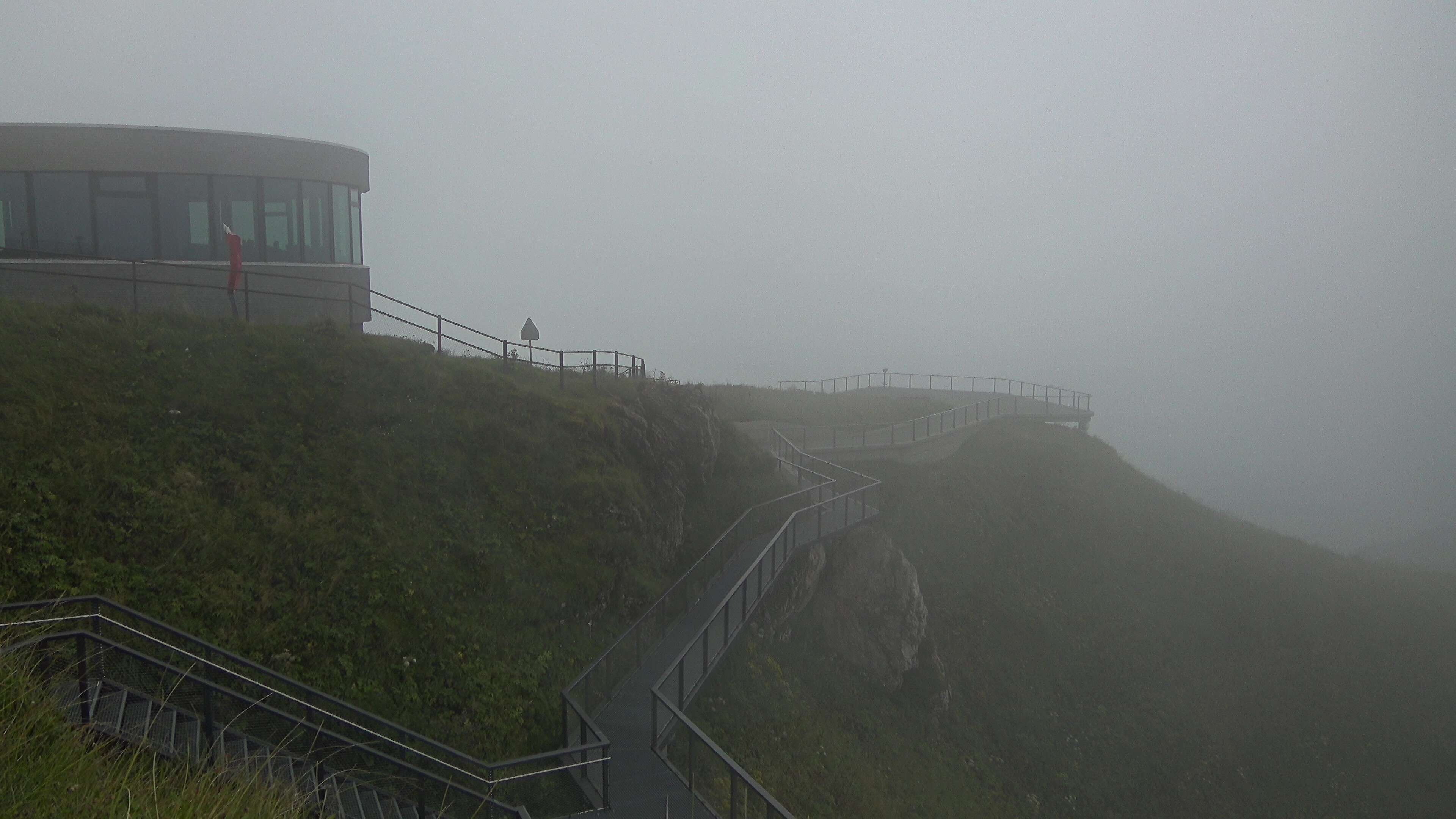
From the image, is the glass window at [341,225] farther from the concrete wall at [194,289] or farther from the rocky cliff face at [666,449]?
the rocky cliff face at [666,449]

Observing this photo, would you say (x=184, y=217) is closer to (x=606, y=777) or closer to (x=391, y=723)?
(x=391, y=723)

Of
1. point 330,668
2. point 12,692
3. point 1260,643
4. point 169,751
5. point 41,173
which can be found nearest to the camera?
point 12,692

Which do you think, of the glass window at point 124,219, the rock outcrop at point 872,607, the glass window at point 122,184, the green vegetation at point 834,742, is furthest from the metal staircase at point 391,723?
the glass window at point 122,184

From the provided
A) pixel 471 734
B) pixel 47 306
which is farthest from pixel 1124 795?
pixel 47 306

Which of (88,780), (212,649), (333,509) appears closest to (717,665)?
(333,509)

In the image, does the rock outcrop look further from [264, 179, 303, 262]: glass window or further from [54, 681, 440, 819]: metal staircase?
[264, 179, 303, 262]: glass window

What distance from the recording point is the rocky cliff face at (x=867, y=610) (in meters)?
17.5

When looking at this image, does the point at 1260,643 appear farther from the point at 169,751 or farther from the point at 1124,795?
the point at 169,751

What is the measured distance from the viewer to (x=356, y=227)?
891 inches

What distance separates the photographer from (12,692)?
6273 millimetres

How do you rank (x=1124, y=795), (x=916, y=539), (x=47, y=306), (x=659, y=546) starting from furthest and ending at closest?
(x=916, y=539) → (x=1124, y=795) → (x=659, y=546) → (x=47, y=306)

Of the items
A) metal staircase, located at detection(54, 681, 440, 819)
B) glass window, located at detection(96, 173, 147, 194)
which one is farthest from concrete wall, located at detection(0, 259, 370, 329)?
metal staircase, located at detection(54, 681, 440, 819)

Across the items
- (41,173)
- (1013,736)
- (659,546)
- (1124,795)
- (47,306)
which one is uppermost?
(41,173)

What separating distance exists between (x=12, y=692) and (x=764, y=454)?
1805cm
